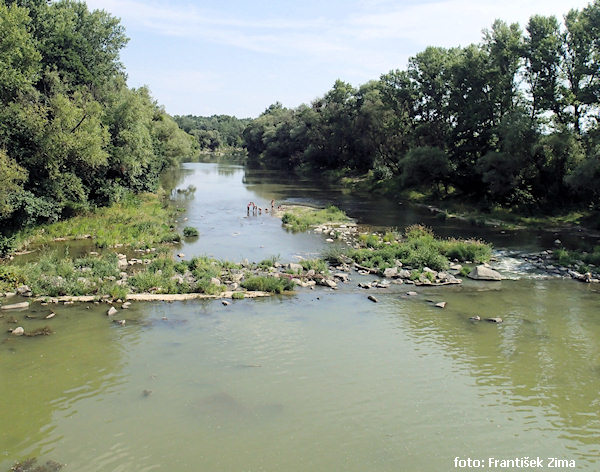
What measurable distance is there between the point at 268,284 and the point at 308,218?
71.8 ft

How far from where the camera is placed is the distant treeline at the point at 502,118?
142 ft

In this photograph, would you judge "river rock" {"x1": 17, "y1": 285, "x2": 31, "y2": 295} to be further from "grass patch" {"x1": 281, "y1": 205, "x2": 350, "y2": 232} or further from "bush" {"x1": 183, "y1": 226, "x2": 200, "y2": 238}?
"grass patch" {"x1": 281, "y1": 205, "x2": 350, "y2": 232}

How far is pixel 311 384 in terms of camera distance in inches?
629

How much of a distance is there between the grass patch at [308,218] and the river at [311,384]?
707 inches

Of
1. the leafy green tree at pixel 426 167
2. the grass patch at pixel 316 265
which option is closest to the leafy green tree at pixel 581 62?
the leafy green tree at pixel 426 167

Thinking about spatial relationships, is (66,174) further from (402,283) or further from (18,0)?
(402,283)

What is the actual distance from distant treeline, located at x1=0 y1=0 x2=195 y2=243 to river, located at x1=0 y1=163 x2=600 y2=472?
602 inches

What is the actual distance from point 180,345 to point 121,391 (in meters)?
3.58

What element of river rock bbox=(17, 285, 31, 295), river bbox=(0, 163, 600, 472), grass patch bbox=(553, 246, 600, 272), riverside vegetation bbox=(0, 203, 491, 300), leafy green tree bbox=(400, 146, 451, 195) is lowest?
river bbox=(0, 163, 600, 472)

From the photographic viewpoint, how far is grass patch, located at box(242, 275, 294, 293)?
25.0m

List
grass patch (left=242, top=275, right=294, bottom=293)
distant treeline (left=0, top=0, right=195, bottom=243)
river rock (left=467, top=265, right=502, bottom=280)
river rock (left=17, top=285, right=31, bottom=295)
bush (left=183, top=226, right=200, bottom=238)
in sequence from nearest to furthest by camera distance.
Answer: river rock (left=17, top=285, right=31, bottom=295)
grass patch (left=242, top=275, right=294, bottom=293)
river rock (left=467, top=265, right=502, bottom=280)
distant treeline (left=0, top=0, right=195, bottom=243)
bush (left=183, top=226, right=200, bottom=238)

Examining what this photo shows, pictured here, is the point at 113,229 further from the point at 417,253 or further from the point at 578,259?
the point at 578,259

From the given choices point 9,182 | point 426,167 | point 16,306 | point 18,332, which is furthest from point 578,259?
point 9,182

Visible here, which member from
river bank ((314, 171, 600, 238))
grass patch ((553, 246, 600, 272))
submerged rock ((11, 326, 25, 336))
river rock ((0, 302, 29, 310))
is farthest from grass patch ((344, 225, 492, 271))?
submerged rock ((11, 326, 25, 336))
